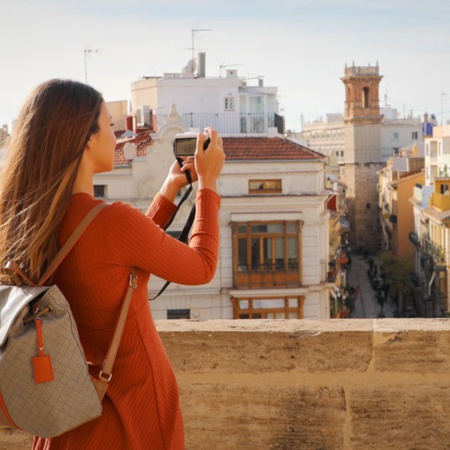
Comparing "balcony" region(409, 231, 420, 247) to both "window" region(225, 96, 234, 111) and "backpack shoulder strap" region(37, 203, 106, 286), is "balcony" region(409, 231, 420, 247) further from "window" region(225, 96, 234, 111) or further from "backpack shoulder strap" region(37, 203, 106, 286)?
"backpack shoulder strap" region(37, 203, 106, 286)

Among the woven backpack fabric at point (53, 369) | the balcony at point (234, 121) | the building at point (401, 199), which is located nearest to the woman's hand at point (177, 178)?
the woven backpack fabric at point (53, 369)

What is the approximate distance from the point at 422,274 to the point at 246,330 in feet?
145

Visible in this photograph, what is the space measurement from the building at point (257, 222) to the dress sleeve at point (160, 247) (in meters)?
20.3

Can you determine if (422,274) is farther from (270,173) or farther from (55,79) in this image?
(55,79)

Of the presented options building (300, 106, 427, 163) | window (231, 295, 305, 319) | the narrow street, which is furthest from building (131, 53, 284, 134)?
building (300, 106, 427, 163)

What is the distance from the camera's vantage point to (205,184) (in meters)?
2.18

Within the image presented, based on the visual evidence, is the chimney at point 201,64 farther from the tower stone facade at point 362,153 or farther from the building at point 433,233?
the tower stone facade at point 362,153

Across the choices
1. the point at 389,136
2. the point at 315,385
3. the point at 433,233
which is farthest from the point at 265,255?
the point at 389,136

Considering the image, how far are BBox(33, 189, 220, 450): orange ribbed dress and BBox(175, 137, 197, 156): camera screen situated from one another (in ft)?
1.12

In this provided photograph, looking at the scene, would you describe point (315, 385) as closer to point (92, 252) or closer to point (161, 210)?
point (161, 210)

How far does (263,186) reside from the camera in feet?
74.7

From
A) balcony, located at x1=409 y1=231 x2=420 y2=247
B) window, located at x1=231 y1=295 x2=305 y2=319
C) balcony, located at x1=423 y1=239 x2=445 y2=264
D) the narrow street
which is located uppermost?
window, located at x1=231 y1=295 x2=305 y2=319

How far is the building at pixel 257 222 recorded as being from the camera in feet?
74.0

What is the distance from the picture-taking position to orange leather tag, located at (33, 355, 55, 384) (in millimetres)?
1880
